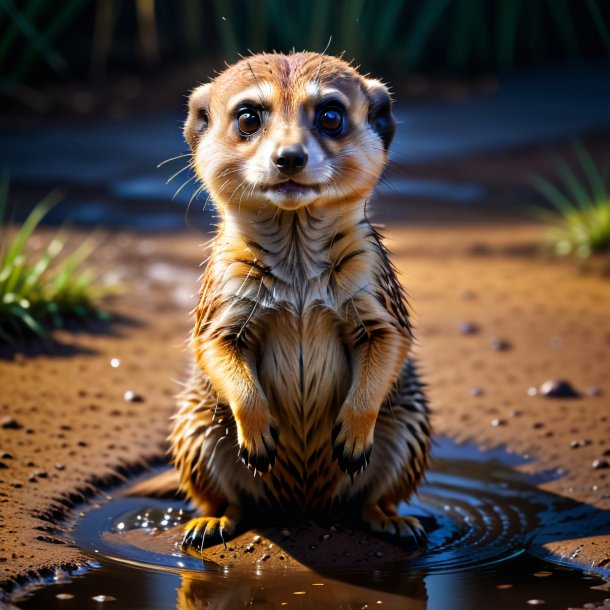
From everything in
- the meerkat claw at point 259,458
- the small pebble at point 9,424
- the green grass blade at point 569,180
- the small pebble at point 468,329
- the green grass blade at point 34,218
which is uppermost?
the green grass blade at point 569,180

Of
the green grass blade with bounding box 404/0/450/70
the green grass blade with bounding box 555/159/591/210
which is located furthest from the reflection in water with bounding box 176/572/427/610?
the green grass blade with bounding box 404/0/450/70

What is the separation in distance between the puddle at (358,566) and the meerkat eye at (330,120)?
1.52 m

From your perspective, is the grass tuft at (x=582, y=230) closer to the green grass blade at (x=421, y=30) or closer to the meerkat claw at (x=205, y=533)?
the meerkat claw at (x=205, y=533)

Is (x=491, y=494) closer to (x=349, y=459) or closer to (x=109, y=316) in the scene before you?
(x=349, y=459)

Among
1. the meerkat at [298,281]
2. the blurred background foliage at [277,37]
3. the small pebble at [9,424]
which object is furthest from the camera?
the blurred background foliage at [277,37]

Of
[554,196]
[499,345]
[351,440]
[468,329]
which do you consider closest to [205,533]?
[351,440]

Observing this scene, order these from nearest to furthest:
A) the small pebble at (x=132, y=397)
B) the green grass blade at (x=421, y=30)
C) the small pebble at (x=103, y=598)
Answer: the small pebble at (x=103, y=598), the small pebble at (x=132, y=397), the green grass blade at (x=421, y=30)

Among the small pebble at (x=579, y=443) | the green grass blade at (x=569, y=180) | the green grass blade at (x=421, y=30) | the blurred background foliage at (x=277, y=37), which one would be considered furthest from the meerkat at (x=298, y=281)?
the green grass blade at (x=421, y=30)

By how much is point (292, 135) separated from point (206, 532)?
5.07 ft

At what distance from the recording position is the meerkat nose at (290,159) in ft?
12.0

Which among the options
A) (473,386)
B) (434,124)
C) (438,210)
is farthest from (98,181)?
(473,386)

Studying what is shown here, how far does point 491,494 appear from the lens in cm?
486

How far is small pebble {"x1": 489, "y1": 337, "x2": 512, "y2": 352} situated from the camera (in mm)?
6664

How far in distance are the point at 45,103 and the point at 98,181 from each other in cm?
392
